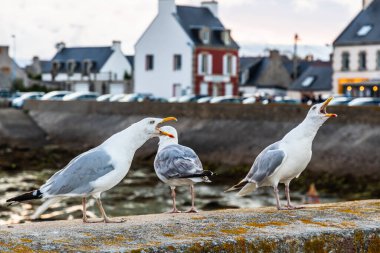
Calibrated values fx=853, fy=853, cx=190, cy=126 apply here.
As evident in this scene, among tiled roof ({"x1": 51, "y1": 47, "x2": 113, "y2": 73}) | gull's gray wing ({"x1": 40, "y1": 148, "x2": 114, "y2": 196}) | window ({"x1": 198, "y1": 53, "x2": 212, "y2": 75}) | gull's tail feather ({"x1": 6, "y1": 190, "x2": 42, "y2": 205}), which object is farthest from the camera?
tiled roof ({"x1": 51, "y1": 47, "x2": 113, "y2": 73})

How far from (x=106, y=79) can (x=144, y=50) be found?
1772cm

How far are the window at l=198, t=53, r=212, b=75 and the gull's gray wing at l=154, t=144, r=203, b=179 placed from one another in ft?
225

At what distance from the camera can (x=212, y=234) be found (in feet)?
17.2

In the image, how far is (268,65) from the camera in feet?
313

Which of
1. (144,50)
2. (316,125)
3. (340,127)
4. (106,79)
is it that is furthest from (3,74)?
(316,125)

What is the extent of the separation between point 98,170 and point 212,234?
5.83ft

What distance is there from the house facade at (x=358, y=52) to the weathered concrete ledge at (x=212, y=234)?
65228 millimetres

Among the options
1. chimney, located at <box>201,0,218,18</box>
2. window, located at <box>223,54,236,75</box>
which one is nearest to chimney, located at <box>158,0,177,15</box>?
chimney, located at <box>201,0,218,18</box>

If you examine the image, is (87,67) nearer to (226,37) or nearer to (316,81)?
(226,37)

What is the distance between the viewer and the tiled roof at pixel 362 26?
237ft

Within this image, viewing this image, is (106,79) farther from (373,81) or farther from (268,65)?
(373,81)

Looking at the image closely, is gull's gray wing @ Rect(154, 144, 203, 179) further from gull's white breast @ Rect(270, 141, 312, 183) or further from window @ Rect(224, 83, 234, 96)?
window @ Rect(224, 83, 234, 96)

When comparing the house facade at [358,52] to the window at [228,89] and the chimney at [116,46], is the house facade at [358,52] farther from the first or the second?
the chimney at [116,46]

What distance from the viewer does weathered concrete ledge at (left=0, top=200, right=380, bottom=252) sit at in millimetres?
4840
